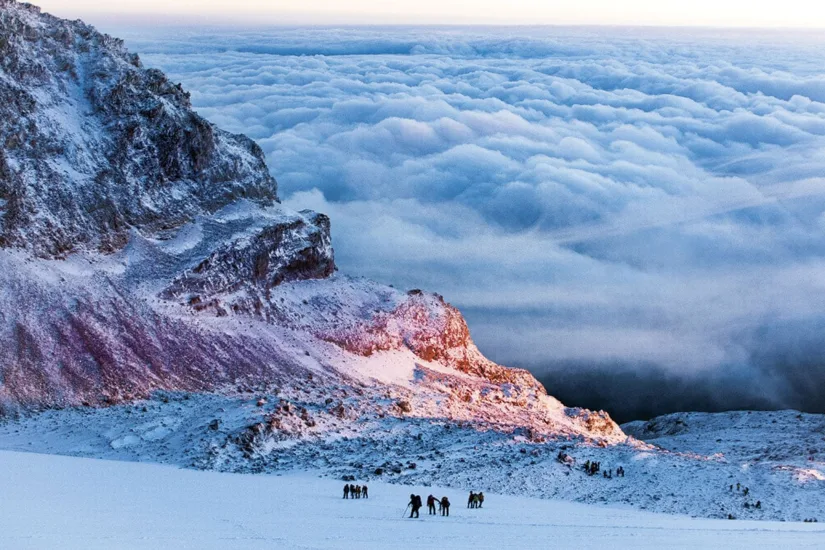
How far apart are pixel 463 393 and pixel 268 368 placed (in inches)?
609

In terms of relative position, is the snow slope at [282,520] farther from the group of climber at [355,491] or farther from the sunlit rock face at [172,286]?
the sunlit rock face at [172,286]

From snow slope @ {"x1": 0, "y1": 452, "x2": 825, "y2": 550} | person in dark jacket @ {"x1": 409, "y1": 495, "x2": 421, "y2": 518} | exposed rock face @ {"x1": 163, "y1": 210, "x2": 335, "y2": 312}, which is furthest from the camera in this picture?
exposed rock face @ {"x1": 163, "y1": 210, "x2": 335, "y2": 312}

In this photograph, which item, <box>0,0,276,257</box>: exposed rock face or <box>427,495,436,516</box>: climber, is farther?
<box>0,0,276,257</box>: exposed rock face

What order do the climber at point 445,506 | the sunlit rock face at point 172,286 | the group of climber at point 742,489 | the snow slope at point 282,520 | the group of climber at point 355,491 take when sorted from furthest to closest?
the sunlit rock face at point 172,286
the group of climber at point 742,489
the group of climber at point 355,491
the climber at point 445,506
the snow slope at point 282,520

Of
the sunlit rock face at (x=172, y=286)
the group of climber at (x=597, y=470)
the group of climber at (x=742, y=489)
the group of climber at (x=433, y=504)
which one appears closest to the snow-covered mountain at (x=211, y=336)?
the sunlit rock face at (x=172, y=286)

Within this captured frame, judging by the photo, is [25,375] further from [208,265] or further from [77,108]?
[77,108]

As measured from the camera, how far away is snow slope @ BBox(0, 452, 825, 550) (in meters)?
28.5

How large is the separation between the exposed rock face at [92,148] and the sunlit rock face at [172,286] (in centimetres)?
12

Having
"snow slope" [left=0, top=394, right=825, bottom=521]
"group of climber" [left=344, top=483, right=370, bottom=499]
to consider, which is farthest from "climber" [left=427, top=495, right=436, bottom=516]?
"snow slope" [left=0, top=394, right=825, bottom=521]

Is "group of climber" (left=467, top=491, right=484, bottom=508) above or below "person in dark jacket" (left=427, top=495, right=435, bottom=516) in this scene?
below

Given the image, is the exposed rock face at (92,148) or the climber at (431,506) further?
the exposed rock face at (92,148)

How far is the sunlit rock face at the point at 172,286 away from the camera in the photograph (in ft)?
214

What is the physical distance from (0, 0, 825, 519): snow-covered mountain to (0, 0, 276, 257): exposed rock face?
17 centimetres

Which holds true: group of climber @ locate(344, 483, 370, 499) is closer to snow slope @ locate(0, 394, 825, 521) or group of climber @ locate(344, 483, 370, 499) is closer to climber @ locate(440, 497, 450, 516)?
climber @ locate(440, 497, 450, 516)
